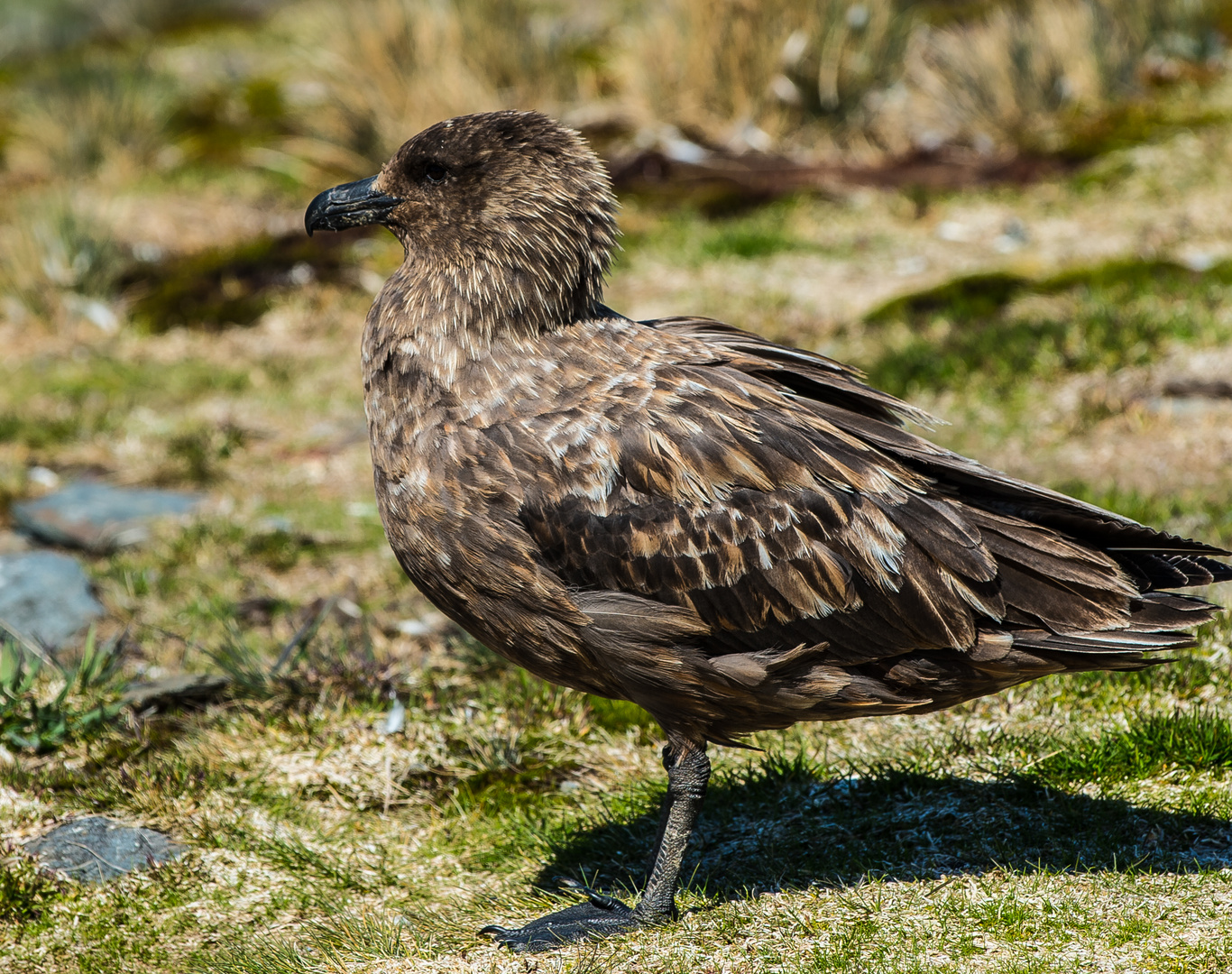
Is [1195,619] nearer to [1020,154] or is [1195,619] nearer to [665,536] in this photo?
[665,536]

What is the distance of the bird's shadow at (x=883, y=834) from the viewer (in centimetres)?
422

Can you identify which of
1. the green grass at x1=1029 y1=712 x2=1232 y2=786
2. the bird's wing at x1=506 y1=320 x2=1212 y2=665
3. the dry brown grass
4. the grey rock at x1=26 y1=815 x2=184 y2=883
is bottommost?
the grey rock at x1=26 y1=815 x2=184 y2=883

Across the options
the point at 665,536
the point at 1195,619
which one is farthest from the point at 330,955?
the point at 1195,619

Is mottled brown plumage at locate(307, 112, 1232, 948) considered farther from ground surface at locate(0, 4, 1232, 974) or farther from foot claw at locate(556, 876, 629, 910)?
ground surface at locate(0, 4, 1232, 974)

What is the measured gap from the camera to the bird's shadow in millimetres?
4219

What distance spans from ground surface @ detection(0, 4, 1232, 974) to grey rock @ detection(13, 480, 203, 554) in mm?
187

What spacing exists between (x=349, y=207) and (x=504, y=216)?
668 mm

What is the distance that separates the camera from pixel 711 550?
155 inches

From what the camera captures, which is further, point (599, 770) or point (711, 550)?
point (599, 770)

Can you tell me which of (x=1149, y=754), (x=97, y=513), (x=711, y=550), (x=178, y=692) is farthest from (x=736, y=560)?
(x=97, y=513)

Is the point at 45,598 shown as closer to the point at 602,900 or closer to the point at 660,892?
the point at 602,900

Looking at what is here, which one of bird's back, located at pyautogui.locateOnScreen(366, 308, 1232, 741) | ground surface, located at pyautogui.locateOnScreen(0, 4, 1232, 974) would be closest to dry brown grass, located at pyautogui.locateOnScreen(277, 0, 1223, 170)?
ground surface, located at pyautogui.locateOnScreen(0, 4, 1232, 974)

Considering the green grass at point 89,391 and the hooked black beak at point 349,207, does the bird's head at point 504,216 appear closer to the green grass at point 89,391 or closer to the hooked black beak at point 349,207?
the hooked black beak at point 349,207

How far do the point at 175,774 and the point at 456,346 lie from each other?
7.39 feet
